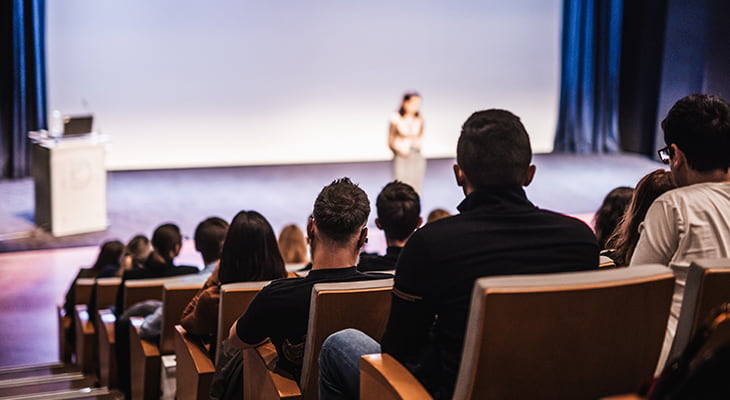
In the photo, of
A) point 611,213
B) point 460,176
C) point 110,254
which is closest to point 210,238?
point 611,213

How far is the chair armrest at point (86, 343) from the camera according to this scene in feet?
14.2

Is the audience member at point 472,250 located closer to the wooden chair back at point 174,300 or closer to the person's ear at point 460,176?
the person's ear at point 460,176

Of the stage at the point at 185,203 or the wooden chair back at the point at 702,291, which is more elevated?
the wooden chair back at the point at 702,291

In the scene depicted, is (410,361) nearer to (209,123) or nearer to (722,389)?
(722,389)

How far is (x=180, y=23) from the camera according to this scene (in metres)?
10.2

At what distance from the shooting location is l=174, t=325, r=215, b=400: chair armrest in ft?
8.34

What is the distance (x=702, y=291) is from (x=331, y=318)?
32.0 inches

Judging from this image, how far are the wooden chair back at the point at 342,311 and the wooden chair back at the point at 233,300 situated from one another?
34 centimetres

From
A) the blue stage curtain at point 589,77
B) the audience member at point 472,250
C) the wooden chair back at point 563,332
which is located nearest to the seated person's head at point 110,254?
the audience member at point 472,250

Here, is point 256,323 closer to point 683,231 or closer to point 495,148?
point 495,148

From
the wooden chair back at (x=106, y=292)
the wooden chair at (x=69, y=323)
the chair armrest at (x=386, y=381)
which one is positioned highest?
the chair armrest at (x=386, y=381)

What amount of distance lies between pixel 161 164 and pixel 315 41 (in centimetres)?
251

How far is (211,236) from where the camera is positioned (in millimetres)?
3344

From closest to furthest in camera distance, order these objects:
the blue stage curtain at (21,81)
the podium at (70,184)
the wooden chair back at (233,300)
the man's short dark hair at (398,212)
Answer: the wooden chair back at (233,300), the man's short dark hair at (398,212), the podium at (70,184), the blue stage curtain at (21,81)
